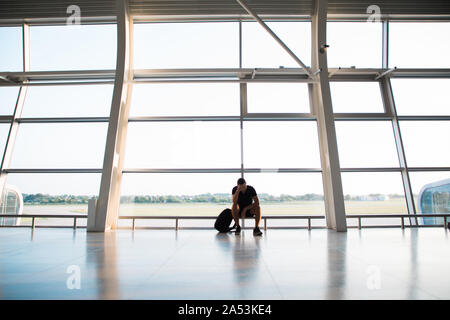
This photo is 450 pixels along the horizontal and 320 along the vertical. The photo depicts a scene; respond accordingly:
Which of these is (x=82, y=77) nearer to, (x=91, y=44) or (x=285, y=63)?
(x=91, y=44)

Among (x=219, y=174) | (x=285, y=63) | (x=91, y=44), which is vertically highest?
(x=91, y=44)

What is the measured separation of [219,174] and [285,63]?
345 centimetres

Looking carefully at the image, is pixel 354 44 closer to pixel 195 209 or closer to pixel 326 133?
pixel 326 133

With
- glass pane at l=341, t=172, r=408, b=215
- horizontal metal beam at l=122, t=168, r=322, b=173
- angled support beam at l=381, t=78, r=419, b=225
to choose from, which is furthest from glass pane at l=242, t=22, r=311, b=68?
glass pane at l=341, t=172, r=408, b=215

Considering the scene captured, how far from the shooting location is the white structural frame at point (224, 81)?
28.8ft

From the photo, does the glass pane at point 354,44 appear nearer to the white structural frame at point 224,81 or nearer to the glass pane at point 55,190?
the white structural frame at point 224,81

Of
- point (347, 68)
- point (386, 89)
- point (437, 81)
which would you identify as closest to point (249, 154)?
point (347, 68)

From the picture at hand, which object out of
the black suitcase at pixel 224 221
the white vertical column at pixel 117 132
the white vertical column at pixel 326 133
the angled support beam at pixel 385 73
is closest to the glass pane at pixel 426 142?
the angled support beam at pixel 385 73

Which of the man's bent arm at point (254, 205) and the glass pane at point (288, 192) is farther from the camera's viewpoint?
the glass pane at point (288, 192)

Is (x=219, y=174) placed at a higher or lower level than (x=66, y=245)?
higher

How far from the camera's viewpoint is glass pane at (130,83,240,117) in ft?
31.5

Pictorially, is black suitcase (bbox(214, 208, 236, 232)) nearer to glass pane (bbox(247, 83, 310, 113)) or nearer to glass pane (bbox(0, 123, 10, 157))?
glass pane (bbox(247, 83, 310, 113))

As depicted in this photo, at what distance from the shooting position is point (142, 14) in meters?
9.48

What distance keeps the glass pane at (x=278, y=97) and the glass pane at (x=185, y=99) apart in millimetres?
433
